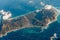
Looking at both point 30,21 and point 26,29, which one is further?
point 30,21

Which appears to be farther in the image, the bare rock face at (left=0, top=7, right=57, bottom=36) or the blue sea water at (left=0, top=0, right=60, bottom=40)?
the bare rock face at (left=0, top=7, right=57, bottom=36)

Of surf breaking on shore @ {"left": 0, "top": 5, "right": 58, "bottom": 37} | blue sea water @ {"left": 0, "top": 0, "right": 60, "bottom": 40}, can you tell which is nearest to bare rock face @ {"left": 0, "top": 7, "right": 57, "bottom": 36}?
surf breaking on shore @ {"left": 0, "top": 5, "right": 58, "bottom": 37}

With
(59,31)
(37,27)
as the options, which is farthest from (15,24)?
(59,31)

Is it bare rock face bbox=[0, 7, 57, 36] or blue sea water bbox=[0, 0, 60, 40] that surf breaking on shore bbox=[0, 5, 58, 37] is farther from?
blue sea water bbox=[0, 0, 60, 40]

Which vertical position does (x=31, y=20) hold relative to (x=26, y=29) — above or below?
above

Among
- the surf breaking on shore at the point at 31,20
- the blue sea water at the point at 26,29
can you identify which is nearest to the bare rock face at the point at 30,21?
the surf breaking on shore at the point at 31,20

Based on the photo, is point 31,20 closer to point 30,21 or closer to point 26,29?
point 30,21

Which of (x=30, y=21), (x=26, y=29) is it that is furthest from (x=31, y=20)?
(x=26, y=29)
